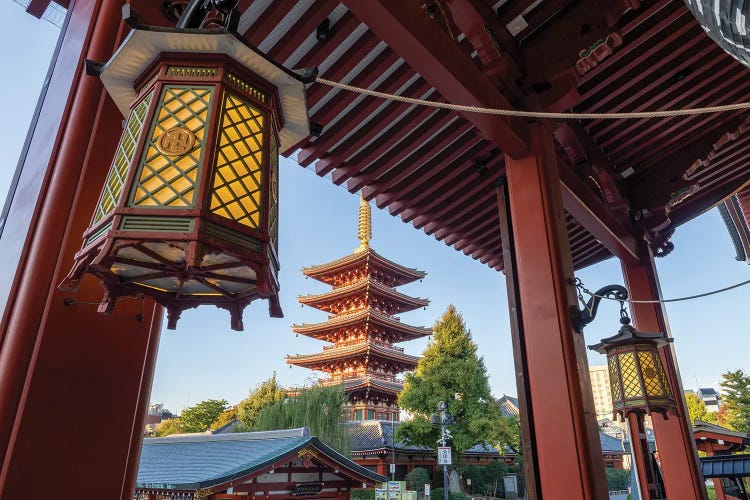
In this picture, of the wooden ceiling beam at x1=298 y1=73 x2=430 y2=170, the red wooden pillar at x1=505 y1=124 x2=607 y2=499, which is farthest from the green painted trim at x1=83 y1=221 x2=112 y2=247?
the wooden ceiling beam at x1=298 y1=73 x2=430 y2=170

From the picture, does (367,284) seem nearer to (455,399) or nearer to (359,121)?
(455,399)

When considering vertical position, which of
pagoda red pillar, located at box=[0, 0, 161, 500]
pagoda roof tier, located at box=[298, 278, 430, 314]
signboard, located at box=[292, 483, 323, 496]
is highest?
pagoda roof tier, located at box=[298, 278, 430, 314]

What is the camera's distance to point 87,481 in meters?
1.01

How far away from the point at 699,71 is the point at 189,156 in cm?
411

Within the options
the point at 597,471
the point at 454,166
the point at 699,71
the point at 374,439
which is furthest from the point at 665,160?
the point at 374,439

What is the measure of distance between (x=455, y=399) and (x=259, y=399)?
8419 mm

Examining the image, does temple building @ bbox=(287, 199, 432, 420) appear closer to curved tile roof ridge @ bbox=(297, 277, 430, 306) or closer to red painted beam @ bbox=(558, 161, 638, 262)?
curved tile roof ridge @ bbox=(297, 277, 430, 306)

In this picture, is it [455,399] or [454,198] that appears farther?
[455,399]

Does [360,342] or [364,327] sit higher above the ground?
[364,327]

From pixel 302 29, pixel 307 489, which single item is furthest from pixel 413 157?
pixel 307 489

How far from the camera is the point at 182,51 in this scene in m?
1.03

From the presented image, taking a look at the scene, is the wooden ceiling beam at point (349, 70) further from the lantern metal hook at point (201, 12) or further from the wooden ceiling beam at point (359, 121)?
the lantern metal hook at point (201, 12)

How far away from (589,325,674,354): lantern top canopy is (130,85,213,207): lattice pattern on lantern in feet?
11.7

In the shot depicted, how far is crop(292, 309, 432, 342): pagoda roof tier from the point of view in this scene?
67.9ft
